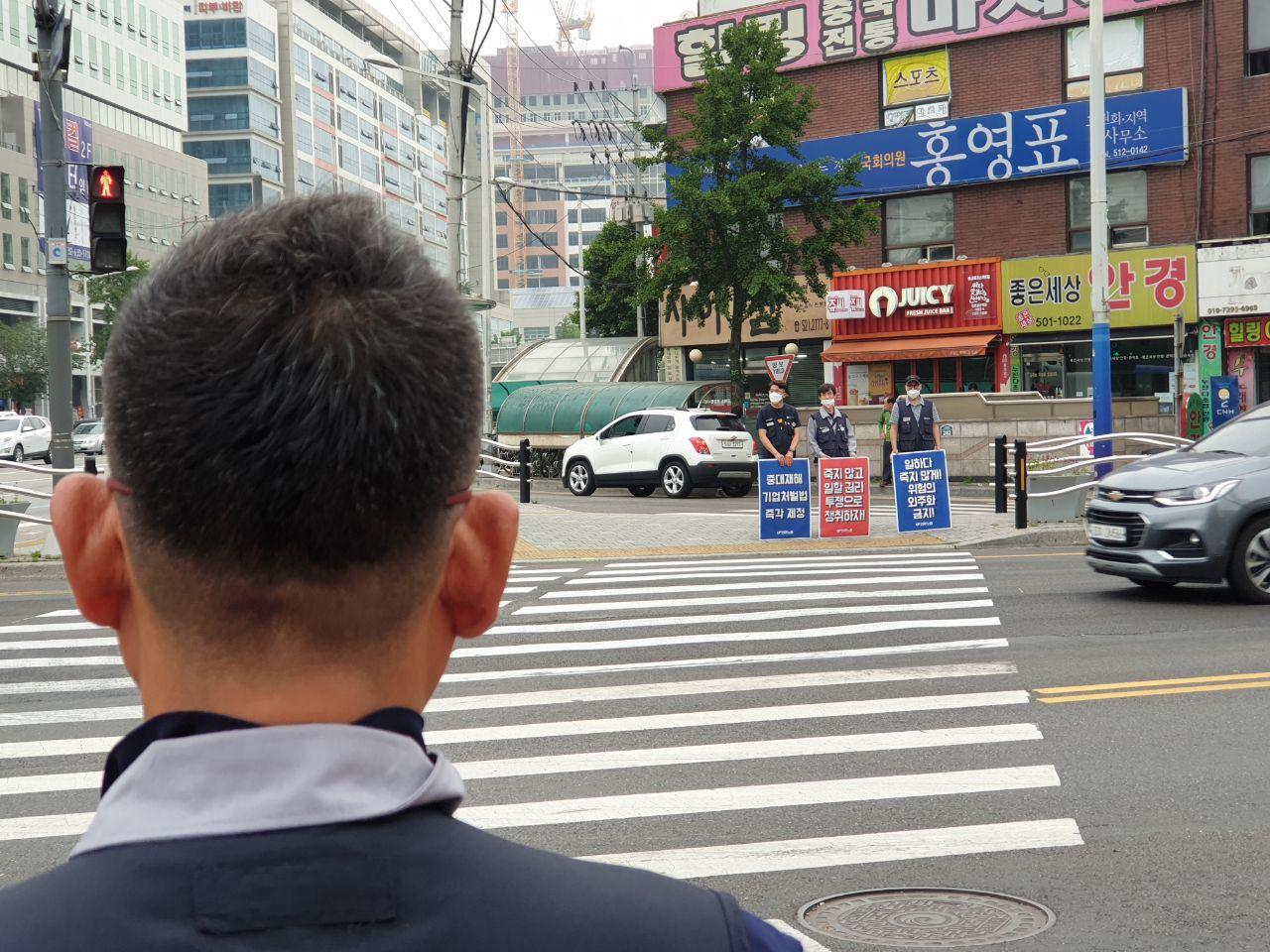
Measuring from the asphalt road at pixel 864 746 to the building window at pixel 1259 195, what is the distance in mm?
23591

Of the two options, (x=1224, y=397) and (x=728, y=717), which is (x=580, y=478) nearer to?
(x=1224, y=397)

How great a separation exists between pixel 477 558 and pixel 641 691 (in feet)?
23.8

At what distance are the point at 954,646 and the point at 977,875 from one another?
15.6 feet

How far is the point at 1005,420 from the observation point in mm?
30641

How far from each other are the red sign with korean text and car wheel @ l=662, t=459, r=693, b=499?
11376mm

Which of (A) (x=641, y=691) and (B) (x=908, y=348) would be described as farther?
(B) (x=908, y=348)

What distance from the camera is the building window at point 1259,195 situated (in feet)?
107

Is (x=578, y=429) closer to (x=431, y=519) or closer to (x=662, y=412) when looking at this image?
(x=662, y=412)

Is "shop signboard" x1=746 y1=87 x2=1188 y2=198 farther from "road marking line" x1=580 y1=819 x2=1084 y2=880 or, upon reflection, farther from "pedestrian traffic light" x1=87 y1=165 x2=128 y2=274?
"road marking line" x1=580 y1=819 x2=1084 y2=880

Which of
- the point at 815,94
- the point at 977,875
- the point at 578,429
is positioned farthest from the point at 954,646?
the point at 815,94

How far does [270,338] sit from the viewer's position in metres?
1.15

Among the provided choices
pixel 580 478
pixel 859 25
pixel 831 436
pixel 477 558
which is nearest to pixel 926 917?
pixel 477 558

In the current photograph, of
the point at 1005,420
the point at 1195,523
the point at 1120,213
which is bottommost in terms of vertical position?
the point at 1195,523

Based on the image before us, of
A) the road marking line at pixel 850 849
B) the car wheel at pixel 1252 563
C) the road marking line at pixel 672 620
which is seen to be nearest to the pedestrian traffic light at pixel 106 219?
the road marking line at pixel 672 620
